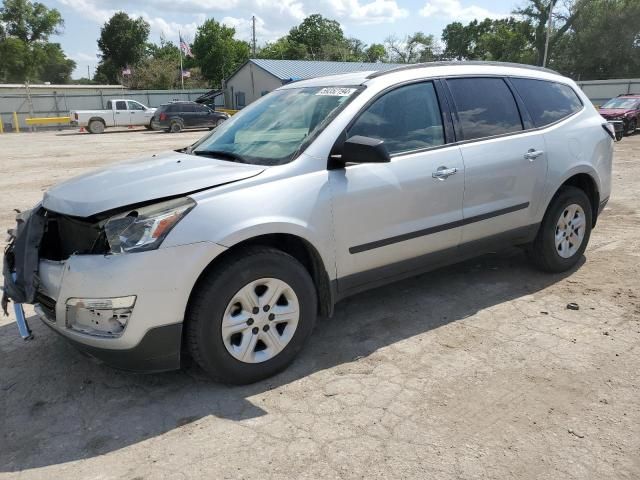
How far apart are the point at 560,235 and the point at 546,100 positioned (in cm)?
121

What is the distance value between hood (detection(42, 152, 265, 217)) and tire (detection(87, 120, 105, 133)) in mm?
27503

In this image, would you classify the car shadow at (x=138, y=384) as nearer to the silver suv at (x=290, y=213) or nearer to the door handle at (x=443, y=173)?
the silver suv at (x=290, y=213)

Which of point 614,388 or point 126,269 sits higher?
point 126,269

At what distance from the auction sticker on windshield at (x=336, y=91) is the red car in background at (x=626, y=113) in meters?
19.2

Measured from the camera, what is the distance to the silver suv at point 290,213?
9.16 ft

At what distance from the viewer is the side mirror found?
3.15m

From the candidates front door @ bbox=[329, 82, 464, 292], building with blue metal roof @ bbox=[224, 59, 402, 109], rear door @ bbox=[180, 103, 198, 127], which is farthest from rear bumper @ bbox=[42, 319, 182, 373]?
building with blue metal roof @ bbox=[224, 59, 402, 109]

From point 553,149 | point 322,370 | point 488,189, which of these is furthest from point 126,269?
point 553,149

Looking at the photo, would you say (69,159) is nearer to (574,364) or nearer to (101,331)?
(101,331)

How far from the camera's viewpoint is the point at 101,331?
282 cm

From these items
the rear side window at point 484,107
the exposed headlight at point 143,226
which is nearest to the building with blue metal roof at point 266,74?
the rear side window at point 484,107

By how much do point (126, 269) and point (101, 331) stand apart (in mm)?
409

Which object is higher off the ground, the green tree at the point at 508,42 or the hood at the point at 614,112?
the green tree at the point at 508,42

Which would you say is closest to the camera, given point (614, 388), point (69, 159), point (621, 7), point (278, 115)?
point (614, 388)
